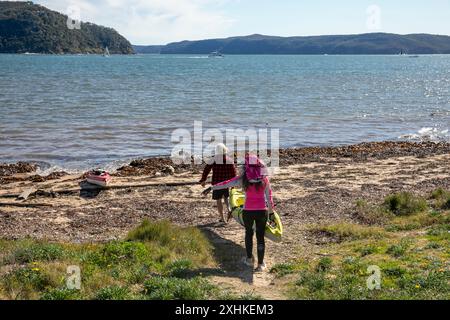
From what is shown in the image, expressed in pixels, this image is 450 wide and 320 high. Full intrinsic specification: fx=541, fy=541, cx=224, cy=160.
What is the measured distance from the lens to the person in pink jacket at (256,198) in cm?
997

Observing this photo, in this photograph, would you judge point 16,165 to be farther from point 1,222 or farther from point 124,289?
point 124,289

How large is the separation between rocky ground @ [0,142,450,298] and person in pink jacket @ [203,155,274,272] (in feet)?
1.83

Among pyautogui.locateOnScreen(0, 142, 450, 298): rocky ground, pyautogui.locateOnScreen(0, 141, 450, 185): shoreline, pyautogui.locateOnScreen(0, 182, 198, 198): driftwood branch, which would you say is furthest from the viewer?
pyautogui.locateOnScreen(0, 141, 450, 185): shoreline

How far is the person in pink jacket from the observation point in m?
9.97

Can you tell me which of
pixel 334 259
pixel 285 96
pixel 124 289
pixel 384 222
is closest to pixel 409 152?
pixel 384 222

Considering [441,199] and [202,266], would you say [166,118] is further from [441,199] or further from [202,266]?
[202,266]

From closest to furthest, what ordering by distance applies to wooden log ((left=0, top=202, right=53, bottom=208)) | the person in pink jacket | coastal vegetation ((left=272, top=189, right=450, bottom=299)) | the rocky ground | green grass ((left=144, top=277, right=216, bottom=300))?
1. green grass ((left=144, top=277, right=216, bottom=300))
2. coastal vegetation ((left=272, top=189, right=450, bottom=299))
3. the person in pink jacket
4. the rocky ground
5. wooden log ((left=0, top=202, right=53, bottom=208))

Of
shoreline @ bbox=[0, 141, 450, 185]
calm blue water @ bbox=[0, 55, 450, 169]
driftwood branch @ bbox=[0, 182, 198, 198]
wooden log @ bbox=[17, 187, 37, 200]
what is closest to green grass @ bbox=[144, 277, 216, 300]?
wooden log @ bbox=[17, 187, 37, 200]

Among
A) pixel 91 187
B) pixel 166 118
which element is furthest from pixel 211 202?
pixel 166 118

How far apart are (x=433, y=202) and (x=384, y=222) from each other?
2612mm

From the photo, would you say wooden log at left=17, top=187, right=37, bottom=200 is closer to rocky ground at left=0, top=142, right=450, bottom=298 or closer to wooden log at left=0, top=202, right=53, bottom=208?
rocky ground at left=0, top=142, right=450, bottom=298

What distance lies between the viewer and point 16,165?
75.6 ft

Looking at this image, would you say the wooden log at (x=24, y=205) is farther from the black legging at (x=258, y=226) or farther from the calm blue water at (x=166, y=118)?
the black legging at (x=258, y=226)

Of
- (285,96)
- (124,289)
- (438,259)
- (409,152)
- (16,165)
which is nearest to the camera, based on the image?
(124,289)
